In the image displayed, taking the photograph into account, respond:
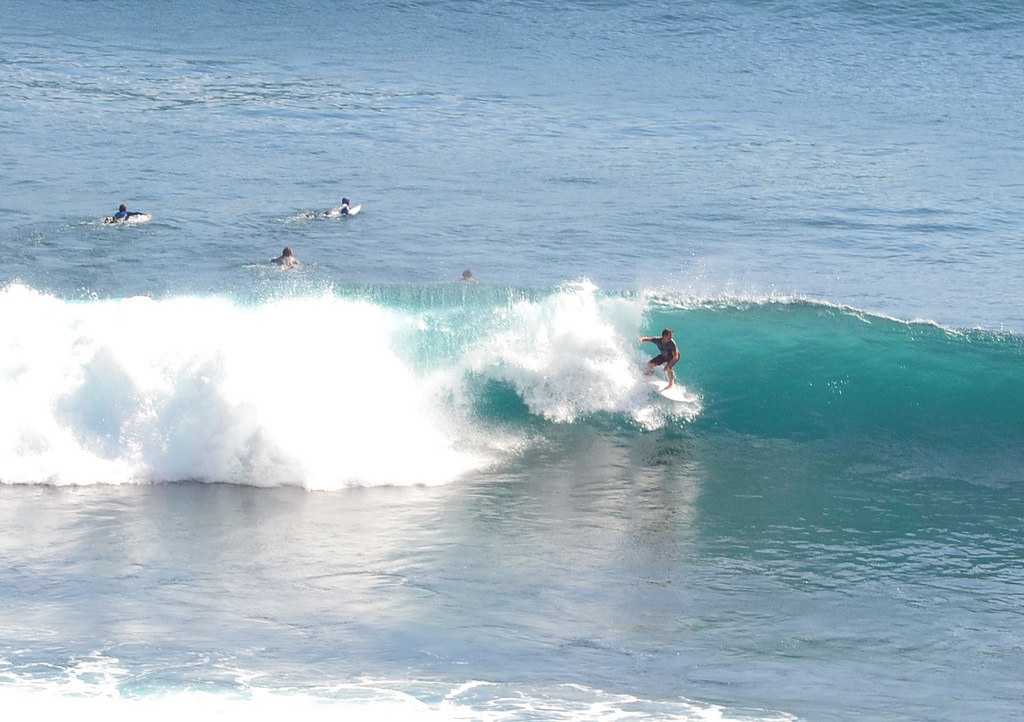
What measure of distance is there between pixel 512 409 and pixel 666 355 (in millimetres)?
2188

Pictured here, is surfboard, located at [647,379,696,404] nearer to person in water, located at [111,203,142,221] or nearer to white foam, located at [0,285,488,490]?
white foam, located at [0,285,488,490]

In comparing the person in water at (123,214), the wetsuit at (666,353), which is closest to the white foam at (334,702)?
the wetsuit at (666,353)

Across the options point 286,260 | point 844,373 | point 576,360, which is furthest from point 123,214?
point 844,373

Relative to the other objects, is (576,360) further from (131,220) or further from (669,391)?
(131,220)

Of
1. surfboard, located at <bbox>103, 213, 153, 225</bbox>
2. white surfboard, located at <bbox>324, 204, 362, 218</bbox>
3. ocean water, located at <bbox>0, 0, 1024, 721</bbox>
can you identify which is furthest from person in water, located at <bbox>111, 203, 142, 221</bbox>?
white surfboard, located at <bbox>324, 204, 362, 218</bbox>

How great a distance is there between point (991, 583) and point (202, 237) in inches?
720

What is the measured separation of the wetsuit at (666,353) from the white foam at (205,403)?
2830 mm

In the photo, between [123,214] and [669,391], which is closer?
[669,391]

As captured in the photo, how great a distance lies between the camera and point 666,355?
20.0 m

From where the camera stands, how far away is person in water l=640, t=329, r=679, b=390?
1991cm

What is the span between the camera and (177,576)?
48.4 ft

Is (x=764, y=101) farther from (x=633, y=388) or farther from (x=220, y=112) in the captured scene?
(x=633, y=388)

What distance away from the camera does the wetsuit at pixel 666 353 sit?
1991cm

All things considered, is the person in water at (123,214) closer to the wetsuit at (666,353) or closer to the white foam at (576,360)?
the white foam at (576,360)
